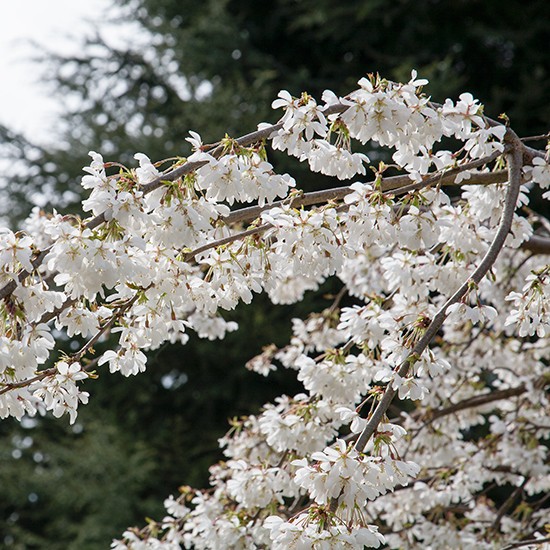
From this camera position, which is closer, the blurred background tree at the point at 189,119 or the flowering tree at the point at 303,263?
the flowering tree at the point at 303,263

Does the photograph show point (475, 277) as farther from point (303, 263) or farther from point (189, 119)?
point (189, 119)

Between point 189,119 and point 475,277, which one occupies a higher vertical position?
point 189,119

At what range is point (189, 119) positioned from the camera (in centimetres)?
695

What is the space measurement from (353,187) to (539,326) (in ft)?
1.74

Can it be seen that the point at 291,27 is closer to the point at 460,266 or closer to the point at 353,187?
the point at 460,266

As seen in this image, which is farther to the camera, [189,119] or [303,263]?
[189,119]

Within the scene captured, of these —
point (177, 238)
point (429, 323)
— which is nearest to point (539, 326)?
point (429, 323)

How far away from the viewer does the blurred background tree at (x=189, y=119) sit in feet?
21.4

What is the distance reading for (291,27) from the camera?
→ 23.9ft

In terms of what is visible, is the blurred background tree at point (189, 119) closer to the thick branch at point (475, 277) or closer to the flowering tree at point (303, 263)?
the flowering tree at point (303, 263)

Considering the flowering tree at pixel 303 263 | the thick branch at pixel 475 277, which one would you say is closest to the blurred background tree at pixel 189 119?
the flowering tree at pixel 303 263

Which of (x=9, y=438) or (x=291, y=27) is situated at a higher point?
(x=291, y=27)

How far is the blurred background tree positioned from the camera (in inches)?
257

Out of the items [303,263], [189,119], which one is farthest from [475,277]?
[189,119]
